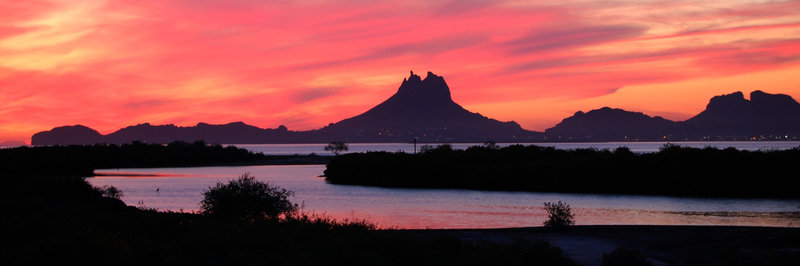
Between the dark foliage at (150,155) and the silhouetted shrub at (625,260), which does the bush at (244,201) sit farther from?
the dark foliage at (150,155)

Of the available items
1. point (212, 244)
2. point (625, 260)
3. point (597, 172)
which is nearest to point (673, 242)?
point (625, 260)

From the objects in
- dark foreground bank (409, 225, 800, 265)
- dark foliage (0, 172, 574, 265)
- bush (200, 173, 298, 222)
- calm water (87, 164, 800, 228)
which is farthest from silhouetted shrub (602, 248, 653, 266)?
calm water (87, 164, 800, 228)

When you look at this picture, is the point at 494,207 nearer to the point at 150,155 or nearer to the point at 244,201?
the point at 244,201

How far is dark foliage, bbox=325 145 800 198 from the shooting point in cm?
7112

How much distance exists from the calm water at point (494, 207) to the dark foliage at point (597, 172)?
19.0ft

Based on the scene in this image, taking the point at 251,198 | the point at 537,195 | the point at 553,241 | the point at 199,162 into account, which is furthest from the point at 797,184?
the point at 199,162

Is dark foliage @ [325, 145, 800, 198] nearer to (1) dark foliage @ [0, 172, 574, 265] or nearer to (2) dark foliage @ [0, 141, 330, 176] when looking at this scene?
(1) dark foliage @ [0, 172, 574, 265]

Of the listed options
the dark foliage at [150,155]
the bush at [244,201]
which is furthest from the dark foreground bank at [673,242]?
the dark foliage at [150,155]

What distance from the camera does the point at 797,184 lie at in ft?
226

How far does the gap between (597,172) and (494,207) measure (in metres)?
23.9

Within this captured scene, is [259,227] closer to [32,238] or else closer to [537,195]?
[32,238]

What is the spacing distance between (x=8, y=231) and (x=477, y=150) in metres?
85.1

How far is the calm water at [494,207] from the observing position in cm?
4683

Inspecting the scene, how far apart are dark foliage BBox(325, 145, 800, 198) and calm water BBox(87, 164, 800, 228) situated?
5799 mm
